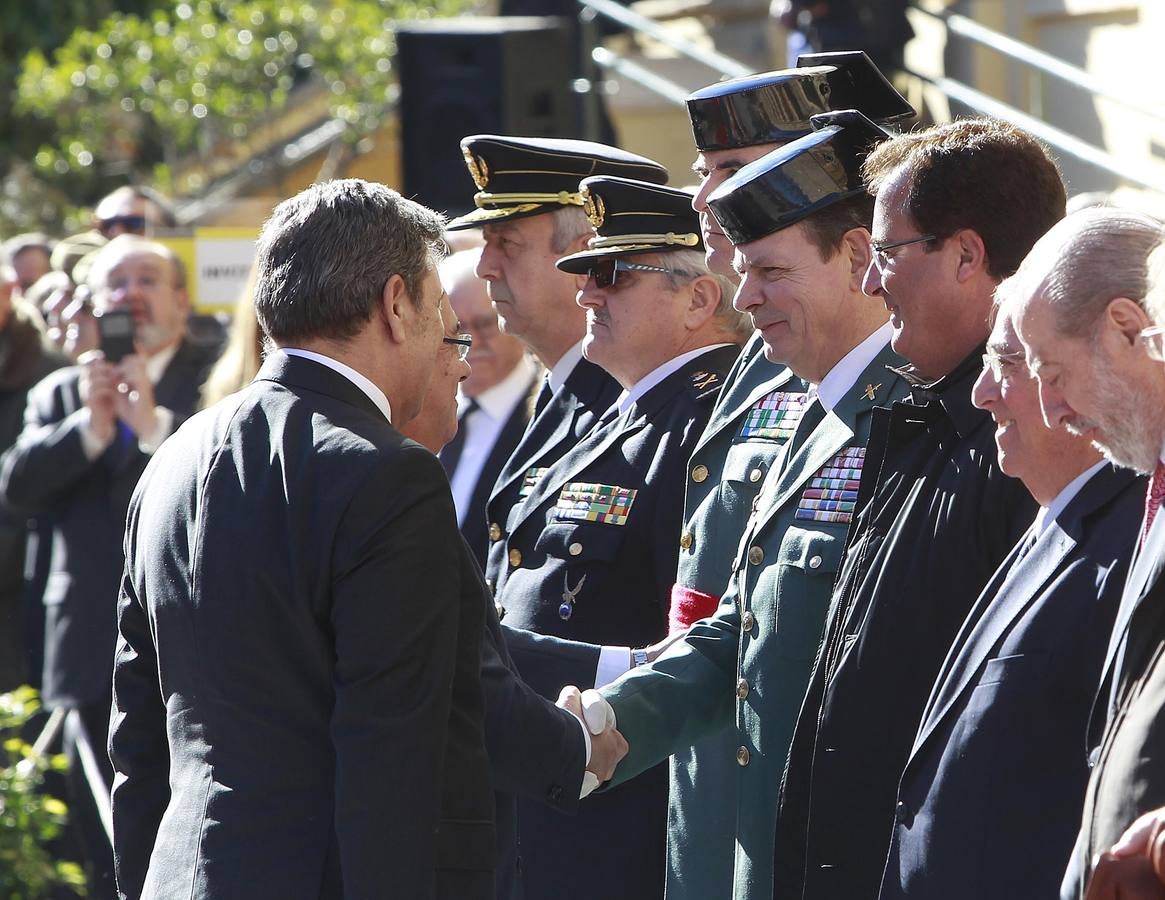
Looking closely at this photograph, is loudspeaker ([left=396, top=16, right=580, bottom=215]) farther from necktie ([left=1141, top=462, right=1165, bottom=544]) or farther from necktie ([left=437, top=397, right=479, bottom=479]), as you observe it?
necktie ([left=1141, top=462, right=1165, bottom=544])

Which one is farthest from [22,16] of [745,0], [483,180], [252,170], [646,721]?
[646,721]

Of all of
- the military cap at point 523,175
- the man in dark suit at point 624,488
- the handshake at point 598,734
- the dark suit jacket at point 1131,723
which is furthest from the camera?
the military cap at point 523,175

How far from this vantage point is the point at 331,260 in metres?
2.79

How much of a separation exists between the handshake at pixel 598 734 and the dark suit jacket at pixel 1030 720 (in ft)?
2.96

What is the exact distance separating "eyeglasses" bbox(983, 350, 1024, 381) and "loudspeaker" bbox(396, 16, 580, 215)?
17.4 ft

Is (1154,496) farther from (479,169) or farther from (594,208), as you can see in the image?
(479,169)

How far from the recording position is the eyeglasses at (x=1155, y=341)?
7.39 ft

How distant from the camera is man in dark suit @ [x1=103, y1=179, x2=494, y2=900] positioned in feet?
8.51

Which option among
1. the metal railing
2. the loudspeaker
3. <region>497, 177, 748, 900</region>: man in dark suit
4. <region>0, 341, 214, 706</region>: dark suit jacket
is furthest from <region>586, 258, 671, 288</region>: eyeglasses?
the loudspeaker

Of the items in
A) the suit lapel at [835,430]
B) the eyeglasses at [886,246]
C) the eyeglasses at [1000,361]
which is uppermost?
the eyeglasses at [886,246]

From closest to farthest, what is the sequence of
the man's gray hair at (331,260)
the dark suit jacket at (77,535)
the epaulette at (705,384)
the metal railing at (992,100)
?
the man's gray hair at (331,260) < the epaulette at (705,384) < the dark suit jacket at (77,535) < the metal railing at (992,100)

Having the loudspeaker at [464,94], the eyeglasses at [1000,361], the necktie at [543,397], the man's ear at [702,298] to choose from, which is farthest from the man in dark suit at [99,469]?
the eyeglasses at [1000,361]

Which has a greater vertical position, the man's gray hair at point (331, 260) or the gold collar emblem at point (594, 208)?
the man's gray hair at point (331, 260)

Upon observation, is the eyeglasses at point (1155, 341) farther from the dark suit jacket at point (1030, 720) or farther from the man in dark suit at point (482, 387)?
the man in dark suit at point (482, 387)
